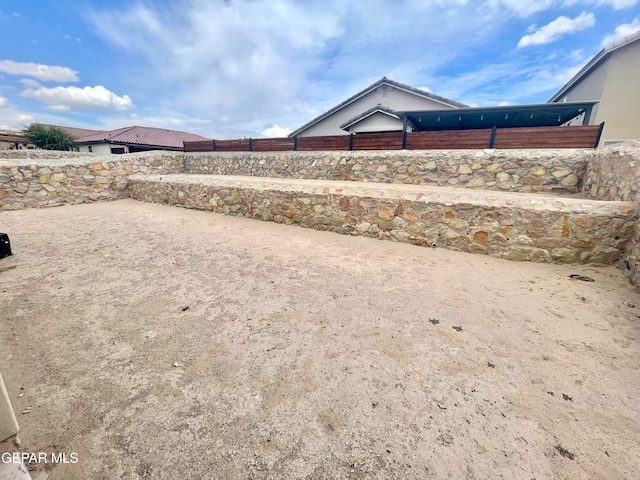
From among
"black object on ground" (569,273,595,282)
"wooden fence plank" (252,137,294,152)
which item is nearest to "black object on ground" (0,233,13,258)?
"black object on ground" (569,273,595,282)

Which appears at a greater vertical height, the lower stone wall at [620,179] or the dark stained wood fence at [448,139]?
the dark stained wood fence at [448,139]

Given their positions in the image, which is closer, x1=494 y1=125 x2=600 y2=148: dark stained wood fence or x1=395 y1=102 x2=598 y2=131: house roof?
x1=494 y1=125 x2=600 y2=148: dark stained wood fence

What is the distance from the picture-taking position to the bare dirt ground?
1.22m

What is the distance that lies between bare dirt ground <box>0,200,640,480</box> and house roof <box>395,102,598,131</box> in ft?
29.6

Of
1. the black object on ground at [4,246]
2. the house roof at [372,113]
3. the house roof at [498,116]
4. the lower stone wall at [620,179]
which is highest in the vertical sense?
the house roof at [372,113]

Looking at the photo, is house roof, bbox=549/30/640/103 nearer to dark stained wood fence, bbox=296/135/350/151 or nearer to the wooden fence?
the wooden fence

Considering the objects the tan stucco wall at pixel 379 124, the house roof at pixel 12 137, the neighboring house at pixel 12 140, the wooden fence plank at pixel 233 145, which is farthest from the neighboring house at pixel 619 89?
the neighboring house at pixel 12 140

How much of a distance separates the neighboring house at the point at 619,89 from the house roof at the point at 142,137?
26.9 metres

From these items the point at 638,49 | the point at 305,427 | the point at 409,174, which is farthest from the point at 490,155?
the point at 638,49

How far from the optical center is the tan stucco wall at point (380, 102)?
14373mm

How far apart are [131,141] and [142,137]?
67.6 inches

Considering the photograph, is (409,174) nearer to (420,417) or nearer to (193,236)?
(193,236)

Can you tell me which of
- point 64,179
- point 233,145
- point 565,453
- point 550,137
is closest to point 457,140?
point 550,137

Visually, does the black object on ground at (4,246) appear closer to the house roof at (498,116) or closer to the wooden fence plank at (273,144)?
the wooden fence plank at (273,144)
